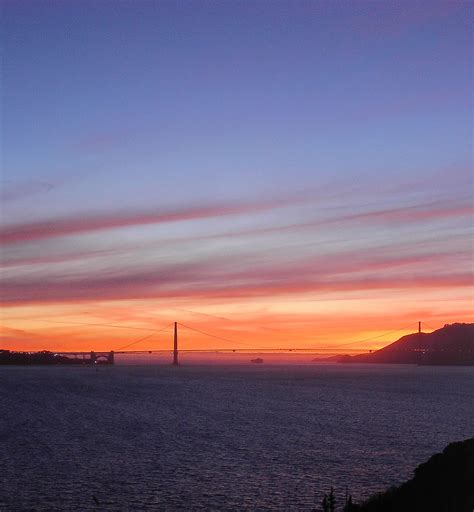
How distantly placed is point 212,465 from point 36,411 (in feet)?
125

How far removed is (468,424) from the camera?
61594mm

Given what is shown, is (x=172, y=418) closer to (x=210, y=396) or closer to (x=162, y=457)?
(x=162, y=457)

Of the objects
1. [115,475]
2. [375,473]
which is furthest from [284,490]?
[115,475]

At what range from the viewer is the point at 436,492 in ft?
88.3

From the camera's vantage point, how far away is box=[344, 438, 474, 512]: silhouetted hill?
83.6ft

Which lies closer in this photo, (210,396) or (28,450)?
(28,450)

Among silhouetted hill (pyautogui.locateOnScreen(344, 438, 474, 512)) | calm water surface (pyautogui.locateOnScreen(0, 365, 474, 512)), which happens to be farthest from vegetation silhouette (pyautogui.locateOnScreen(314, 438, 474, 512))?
calm water surface (pyautogui.locateOnScreen(0, 365, 474, 512))

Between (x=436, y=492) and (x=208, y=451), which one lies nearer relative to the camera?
(x=436, y=492)

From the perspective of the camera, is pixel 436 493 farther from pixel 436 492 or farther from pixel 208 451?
pixel 208 451

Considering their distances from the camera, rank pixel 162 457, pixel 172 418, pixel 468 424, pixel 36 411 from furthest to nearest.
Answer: pixel 36 411 → pixel 172 418 → pixel 468 424 → pixel 162 457

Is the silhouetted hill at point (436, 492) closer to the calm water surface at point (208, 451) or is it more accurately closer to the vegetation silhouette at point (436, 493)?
the vegetation silhouette at point (436, 493)

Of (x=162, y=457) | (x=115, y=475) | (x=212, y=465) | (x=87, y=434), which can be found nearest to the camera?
(x=115, y=475)

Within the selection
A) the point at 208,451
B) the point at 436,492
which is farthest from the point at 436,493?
the point at 208,451

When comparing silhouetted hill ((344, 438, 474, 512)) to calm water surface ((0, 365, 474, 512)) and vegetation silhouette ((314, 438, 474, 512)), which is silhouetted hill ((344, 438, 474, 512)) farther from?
calm water surface ((0, 365, 474, 512))
